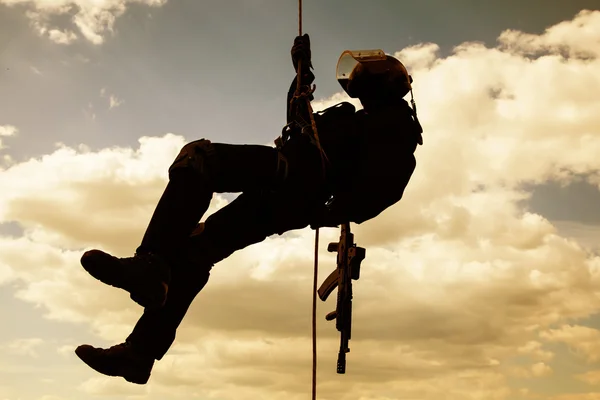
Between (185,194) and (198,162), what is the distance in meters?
0.26

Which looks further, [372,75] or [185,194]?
[372,75]

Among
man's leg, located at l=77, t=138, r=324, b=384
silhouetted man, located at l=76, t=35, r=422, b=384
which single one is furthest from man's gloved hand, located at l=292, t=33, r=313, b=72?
man's leg, located at l=77, t=138, r=324, b=384

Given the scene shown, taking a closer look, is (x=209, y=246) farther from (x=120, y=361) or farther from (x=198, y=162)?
(x=120, y=361)

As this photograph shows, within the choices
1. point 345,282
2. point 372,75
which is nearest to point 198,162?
point 372,75

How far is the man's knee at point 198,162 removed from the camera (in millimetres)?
5090

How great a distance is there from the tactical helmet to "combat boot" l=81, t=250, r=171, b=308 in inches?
106

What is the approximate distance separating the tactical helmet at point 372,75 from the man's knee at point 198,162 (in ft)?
6.10

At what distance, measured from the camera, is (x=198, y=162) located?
511cm

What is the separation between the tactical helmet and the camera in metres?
6.40

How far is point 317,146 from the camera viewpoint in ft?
18.5

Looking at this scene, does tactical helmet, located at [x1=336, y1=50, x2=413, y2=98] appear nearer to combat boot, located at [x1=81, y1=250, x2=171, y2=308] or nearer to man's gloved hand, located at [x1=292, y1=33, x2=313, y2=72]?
man's gloved hand, located at [x1=292, y1=33, x2=313, y2=72]

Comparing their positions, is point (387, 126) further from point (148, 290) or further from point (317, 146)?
point (148, 290)

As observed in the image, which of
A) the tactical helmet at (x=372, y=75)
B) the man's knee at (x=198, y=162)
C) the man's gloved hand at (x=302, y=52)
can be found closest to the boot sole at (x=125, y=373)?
the man's knee at (x=198, y=162)

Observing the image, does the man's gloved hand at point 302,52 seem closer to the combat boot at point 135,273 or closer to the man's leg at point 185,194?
the man's leg at point 185,194
